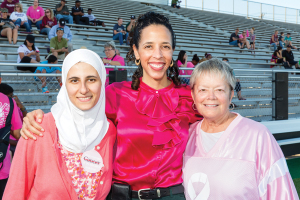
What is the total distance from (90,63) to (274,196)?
4.45 feet

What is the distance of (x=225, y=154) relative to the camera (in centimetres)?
181

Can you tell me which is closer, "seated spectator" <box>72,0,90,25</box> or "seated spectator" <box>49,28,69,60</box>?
"seated spectator" <box>49,28,69,60</box>

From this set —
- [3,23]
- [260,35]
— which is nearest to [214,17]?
[260,35]

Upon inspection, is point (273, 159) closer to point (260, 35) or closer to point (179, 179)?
point (179, 179)

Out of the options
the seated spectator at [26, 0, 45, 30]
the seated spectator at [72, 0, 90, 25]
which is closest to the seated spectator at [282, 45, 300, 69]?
the seated spectator at [72, 0, 90, 25]

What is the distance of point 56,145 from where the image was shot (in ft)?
5.55

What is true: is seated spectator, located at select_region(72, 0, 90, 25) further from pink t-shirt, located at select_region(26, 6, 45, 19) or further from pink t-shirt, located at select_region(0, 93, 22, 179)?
pink t-shirt, located at select_region(0, 93, 22, 179)

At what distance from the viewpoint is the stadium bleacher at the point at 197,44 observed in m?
5.75

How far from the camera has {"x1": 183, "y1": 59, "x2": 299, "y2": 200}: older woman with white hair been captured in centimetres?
172

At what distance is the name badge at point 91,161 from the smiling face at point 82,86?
288 millimetres

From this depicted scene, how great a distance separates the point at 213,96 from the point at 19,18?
8881 millimetres

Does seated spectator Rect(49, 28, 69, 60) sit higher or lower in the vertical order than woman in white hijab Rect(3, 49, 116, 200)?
higher

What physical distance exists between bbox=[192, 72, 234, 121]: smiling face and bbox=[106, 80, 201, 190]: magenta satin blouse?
0.67 ft

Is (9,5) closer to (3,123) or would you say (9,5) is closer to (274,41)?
(3,123)
